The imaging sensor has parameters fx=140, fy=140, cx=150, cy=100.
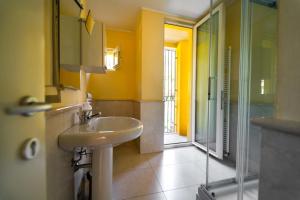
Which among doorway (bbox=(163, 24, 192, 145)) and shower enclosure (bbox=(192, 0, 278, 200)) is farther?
doorway (bbox=(163, 24, 192, 145))

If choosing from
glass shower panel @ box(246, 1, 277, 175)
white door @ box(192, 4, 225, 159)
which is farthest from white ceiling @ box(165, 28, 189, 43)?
glass shower panel @ box(246, 1, 277, 175)

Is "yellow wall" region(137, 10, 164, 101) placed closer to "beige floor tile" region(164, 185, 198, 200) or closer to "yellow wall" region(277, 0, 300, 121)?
"beige floor tile" region(164, 185, 198, 200)

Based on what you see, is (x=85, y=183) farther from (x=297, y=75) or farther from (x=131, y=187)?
(x=297, y=75)

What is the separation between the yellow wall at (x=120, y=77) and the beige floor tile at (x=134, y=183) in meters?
1.59

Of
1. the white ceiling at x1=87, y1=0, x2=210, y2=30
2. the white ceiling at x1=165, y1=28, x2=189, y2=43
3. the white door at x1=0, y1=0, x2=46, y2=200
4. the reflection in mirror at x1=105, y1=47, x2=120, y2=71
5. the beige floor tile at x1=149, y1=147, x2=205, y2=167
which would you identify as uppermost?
the white ceiling at x1=165, y1=28, x2=189, y2=43

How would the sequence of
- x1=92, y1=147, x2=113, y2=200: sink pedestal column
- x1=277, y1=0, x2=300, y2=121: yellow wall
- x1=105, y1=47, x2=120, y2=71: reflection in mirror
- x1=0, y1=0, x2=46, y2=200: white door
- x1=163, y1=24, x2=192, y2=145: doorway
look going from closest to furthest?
x1=0, y1=0, x2=46, y2=200: white door, x1=277, y1=0, x2=300, y2=121: yellow wall, x1=92, y1=147, x2=113, y2=200: sink pedestal column, x1=105, y1=47, x2=120, y2=71: reflection in mirror, x1=163, y1=24, x2=192, y2=145: doorway

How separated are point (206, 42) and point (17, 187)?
2.85m

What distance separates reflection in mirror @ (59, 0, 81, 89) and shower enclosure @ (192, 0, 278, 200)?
4.95ft

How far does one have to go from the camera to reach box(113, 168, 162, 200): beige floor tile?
4.81ft

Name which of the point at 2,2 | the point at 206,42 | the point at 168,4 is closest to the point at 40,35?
the point at 2,2

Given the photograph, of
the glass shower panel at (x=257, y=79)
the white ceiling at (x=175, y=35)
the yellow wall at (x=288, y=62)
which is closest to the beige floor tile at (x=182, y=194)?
the glass shower panel at (x=257, y=79)

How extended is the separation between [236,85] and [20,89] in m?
2.28

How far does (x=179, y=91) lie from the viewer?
12.9ft

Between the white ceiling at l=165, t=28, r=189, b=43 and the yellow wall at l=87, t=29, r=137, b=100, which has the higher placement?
the white ceiling at l=165, t=28, r=189, b=43
